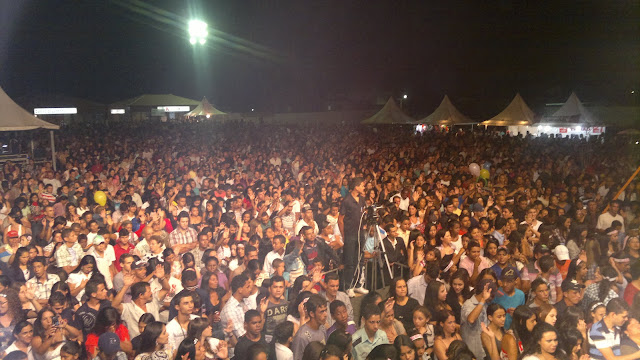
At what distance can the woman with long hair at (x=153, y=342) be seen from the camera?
3.79 metres

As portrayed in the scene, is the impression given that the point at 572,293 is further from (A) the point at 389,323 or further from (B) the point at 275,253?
(B) the point at 275,253

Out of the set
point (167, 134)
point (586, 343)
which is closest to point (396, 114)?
point (167, 134)

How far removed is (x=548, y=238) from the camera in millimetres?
6016

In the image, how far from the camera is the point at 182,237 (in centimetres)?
654

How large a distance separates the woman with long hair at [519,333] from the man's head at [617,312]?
1.94 ft

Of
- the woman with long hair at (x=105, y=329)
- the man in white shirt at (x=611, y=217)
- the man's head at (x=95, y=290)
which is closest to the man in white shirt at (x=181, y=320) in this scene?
the woman with long hair at (x=105, y=329)

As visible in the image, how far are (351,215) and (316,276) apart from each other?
73.5 inches

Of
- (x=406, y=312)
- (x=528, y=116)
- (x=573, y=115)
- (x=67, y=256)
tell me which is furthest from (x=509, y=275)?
(x=573, y=115)

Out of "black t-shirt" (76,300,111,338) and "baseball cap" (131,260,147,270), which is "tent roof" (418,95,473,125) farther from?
"black t-shirt" (76,300,111,338)

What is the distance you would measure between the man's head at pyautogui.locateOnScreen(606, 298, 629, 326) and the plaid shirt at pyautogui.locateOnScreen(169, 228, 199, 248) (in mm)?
4679

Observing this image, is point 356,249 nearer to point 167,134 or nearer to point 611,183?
point 611,183

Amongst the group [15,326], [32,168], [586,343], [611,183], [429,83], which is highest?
[429,83]

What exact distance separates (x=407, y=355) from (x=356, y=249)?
9.94ft

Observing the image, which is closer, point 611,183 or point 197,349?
point 197,349
